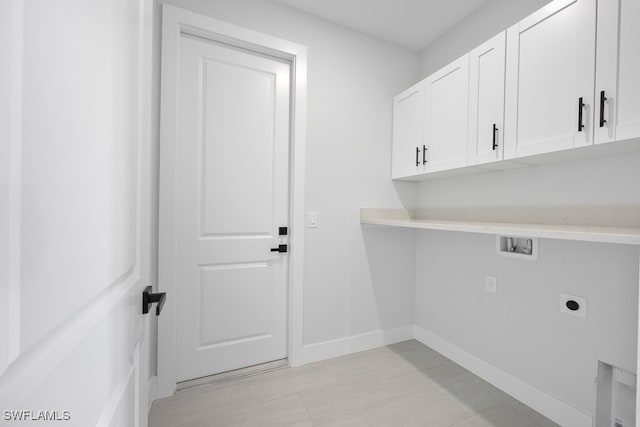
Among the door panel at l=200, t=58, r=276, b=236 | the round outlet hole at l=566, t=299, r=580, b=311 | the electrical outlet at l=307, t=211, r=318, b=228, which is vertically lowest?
the round outlet hole at l=566, t=299, r=580, b=311

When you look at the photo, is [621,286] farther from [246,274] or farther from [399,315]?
[246,274]

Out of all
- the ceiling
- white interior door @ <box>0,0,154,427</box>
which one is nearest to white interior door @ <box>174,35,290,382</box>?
the ceiling

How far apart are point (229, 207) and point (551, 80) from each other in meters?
1.98

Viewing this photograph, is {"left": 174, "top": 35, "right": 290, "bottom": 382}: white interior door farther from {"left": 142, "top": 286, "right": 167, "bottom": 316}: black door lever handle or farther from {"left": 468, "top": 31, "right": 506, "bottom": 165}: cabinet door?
{"left": 468, "top": 31, "right": 506, "bottom": 165}: cabinet door

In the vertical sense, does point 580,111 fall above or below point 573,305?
above

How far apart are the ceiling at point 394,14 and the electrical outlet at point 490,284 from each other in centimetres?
201

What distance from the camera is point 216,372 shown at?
1864mm

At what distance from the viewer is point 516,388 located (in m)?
1.67

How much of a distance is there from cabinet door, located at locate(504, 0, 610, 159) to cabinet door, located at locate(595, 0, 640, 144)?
29 mm

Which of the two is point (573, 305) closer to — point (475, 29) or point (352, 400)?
point (352, 400)

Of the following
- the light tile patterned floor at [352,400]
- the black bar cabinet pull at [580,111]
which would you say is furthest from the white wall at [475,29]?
the light tile patterned floor at [352,400]

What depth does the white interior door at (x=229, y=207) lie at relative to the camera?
5.82ft

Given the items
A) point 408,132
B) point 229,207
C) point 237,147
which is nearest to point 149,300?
point 229,207

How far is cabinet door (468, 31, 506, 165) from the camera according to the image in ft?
4.89
